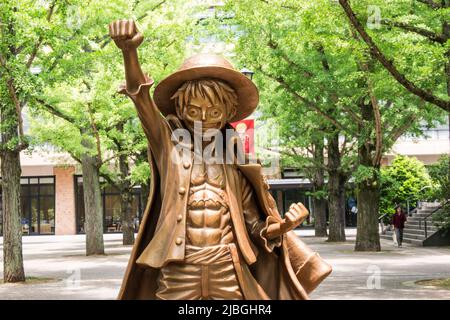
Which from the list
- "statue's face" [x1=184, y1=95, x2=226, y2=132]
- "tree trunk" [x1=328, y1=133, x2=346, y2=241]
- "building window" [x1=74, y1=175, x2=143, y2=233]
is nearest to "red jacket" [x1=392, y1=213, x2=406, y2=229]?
"tree trunk" [x1=328, y1=133, x2=346, y2=241]

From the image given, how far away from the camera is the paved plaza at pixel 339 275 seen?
11141 millimetres

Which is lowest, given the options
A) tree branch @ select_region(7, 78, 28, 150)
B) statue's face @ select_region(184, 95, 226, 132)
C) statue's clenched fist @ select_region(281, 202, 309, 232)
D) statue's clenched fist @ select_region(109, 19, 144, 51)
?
statue's clenched fist @ select_region(281, 202, 309, 232)

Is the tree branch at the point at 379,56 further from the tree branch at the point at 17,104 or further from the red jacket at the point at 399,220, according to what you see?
the red jacket at the point at 399,220

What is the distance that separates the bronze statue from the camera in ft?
13.3

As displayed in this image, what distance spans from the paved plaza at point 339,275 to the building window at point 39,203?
2027 cm

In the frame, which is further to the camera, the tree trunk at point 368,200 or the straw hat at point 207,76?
the tree trunk at point 368,200

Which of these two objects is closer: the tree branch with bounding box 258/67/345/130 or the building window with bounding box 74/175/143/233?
the tree branch with bounding box 258/67/345/130

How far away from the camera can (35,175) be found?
41531 millimetres

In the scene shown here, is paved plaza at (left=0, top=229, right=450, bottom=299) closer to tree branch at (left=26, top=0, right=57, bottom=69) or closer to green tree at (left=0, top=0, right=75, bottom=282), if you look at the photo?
green tree at (left=0, top=0, right=75, bottom=282)

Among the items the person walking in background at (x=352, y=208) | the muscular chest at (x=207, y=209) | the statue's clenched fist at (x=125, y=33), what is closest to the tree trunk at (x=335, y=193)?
the person walking in background at (x=352, y=208)

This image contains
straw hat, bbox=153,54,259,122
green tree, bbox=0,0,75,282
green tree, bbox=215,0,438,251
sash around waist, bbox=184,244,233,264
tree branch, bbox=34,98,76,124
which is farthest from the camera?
tree branch, bbox=34,98,76,124

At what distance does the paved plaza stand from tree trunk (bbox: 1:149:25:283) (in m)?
0.44
